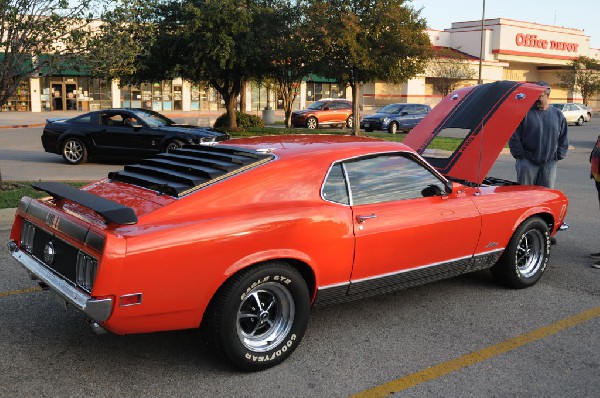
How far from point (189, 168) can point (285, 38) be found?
18828mm

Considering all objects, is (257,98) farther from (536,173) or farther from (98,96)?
(536,173)

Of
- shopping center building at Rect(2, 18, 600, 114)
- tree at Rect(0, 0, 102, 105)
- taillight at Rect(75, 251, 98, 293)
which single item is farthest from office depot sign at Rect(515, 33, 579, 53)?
taillight at Rect(75, 251, 98, 293)

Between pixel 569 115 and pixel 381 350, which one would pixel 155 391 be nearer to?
pixel 381 350

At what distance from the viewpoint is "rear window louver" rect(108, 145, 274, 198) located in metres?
4.02

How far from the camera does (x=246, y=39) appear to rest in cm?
2125

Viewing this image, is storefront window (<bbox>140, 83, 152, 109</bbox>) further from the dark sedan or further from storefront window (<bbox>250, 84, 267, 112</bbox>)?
the dark sedan

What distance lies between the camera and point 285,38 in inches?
875

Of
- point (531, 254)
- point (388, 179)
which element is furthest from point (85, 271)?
point (531, 254)

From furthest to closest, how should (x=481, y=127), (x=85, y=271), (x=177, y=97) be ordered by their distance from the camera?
1. (x=177, y=97)
2. (x=481, y=127)
3. (x=85, y=271)

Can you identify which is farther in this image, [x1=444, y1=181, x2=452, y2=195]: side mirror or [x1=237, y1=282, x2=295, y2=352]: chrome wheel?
[x1=444, y1=181, x2=452, y2=195]: side mirror

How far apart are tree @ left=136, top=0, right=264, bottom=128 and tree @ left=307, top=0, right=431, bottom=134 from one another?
8.12 feet

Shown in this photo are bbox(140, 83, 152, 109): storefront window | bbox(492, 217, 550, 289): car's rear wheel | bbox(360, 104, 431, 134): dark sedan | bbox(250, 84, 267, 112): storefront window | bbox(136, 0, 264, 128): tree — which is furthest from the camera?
bbox(250, 84, 267, 112): storefront window

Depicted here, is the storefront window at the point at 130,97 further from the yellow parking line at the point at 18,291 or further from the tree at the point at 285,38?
the yellow parking line at the point at 18,291

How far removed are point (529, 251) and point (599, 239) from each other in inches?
98.4
